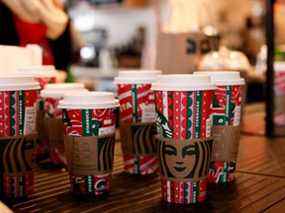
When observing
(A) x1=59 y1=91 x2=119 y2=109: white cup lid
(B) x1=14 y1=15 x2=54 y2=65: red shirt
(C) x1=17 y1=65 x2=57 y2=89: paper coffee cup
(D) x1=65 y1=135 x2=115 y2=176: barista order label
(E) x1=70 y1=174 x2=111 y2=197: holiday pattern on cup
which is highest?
(B) x1=14 y1=15 x2=54 y2=65: red shirt

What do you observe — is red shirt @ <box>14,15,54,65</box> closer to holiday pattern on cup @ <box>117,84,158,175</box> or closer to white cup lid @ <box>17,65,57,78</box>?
white cup lid @ <box>17,65,57,78</box>

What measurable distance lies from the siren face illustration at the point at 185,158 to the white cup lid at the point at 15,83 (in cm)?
27

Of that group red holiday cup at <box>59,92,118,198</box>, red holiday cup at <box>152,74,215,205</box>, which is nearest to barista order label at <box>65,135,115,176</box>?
red holiday cup at <box>59,92,118,198</box>

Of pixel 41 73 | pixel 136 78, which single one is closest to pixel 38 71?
pixel 41 73

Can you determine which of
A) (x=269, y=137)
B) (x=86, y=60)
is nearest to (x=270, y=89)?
(x=269, y=137)

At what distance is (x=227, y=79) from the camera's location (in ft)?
3.40

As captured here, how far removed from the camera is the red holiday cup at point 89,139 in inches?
37.1

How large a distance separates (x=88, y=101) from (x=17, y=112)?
0.13 meters

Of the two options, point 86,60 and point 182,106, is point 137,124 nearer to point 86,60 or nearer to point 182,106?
point 182,106

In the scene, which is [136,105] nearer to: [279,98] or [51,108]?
[51,108]

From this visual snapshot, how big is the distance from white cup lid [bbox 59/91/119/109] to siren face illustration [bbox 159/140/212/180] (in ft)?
0.45

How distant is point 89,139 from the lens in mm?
945

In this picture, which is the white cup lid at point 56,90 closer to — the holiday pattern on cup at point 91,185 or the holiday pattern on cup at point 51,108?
the holiday pattern on cup at point 51,108

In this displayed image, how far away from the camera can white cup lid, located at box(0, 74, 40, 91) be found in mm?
914
